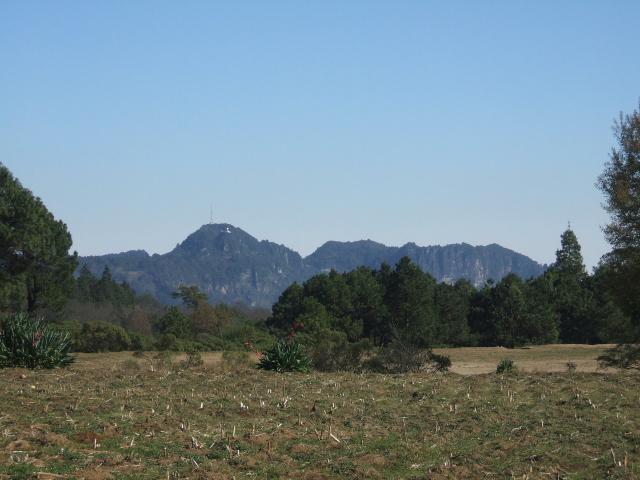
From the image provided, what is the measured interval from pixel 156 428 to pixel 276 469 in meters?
2.34

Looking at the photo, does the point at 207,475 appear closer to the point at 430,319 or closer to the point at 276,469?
the point at 276,469

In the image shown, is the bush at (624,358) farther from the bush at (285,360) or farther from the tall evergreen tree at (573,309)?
the tall evergreen tree at (573,309)

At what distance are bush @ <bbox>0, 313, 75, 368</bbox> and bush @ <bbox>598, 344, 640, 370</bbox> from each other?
15.4 metres

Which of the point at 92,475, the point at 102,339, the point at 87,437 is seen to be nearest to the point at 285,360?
the point at 87,437

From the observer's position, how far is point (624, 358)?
2589 cm

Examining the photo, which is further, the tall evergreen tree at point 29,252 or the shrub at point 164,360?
the tall evergreen tree at point 29,252

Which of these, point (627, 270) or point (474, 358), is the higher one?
point (627, 270)

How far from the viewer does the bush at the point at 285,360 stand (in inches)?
784

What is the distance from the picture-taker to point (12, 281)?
42.3 meters

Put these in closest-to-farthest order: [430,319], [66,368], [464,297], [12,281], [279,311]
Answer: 1. [66,368]
2. [12,281]
3. [430,319]
4. [279,311]
5. [464,297]

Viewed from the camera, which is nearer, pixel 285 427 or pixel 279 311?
pixel 285 427

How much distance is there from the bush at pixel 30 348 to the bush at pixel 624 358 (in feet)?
50.7

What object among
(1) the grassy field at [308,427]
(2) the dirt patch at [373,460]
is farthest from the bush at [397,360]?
(2) the dirt patch at [373,460]

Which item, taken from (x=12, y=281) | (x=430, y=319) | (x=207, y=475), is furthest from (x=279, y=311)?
(x=207, y=475)
